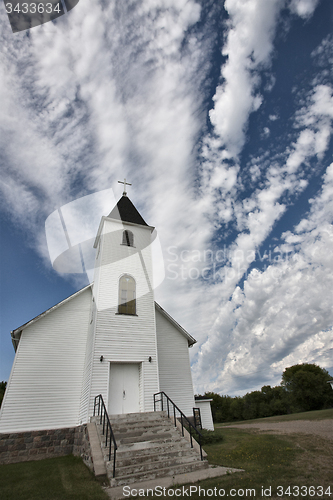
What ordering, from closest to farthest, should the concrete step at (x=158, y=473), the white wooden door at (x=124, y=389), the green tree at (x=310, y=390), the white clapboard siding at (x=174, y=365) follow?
1. the concrete step at (x=158, y=473)
2. the white wooden door at (x=124, y=389)
3. the white clapboard siding at (x=174, y=365)
4. the green tree at (x=310, y=390)

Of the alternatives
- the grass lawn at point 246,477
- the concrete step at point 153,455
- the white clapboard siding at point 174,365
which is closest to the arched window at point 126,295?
the white clapboard siding at point 174,365

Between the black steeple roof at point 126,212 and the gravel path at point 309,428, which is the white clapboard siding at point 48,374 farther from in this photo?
the gravel path at point 309,428

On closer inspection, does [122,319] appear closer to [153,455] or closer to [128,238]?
[128,238]

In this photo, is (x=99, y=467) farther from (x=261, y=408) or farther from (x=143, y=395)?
(x=261, y=408)

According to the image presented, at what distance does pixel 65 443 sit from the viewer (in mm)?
11430

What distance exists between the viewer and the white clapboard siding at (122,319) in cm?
1125

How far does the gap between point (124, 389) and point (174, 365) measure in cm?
420

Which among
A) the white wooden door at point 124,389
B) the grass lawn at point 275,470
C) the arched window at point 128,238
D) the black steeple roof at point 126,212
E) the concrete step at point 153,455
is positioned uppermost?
the black steeple roof at point 126,212

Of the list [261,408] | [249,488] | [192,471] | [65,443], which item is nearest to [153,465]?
[192,471]

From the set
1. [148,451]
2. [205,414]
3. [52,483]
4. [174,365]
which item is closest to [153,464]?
[148,451]

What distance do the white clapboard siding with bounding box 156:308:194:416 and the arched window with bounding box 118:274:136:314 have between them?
2.89 metres

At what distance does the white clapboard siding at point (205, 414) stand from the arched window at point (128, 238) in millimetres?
10300

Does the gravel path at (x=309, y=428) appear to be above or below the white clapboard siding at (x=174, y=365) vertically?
below

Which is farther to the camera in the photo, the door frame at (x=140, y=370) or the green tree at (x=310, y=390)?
the green tree at (x=310, y=390)
